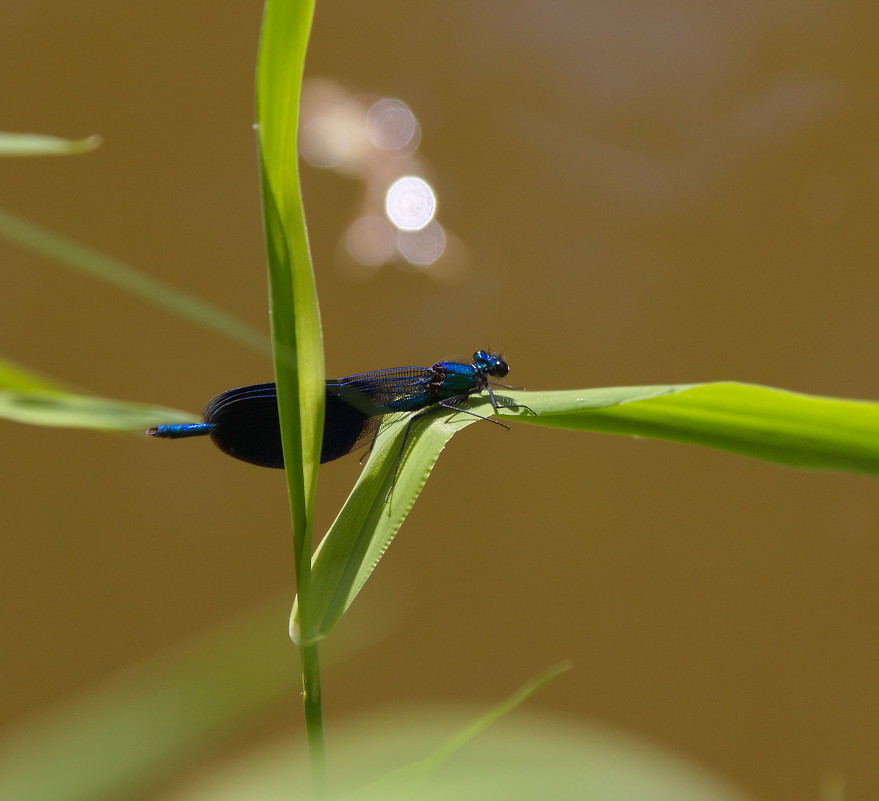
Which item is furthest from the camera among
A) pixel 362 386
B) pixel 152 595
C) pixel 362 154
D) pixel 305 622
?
pixel 362 154

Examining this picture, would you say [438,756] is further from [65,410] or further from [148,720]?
[65,410]

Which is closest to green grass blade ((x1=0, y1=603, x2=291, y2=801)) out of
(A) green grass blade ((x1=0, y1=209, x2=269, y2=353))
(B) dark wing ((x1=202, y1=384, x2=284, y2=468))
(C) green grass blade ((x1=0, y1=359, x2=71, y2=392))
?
(A) green grass blade ((x1=0, y1=209, x2=269, y2=353))

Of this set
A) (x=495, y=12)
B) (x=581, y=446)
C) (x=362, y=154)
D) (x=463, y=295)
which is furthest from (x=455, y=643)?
(x=495, y=12)

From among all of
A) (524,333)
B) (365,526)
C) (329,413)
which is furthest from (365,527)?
(524,333)

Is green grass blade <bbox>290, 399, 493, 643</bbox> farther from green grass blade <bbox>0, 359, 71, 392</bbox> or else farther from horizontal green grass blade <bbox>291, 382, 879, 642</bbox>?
green grass blade <bbox>0, 359, 71, 392</bbox>

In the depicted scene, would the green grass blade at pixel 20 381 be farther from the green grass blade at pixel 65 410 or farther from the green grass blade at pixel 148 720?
the green grass blade at pixel 148 720

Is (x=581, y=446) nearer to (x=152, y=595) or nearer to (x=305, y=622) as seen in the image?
(x=152, y=595)
